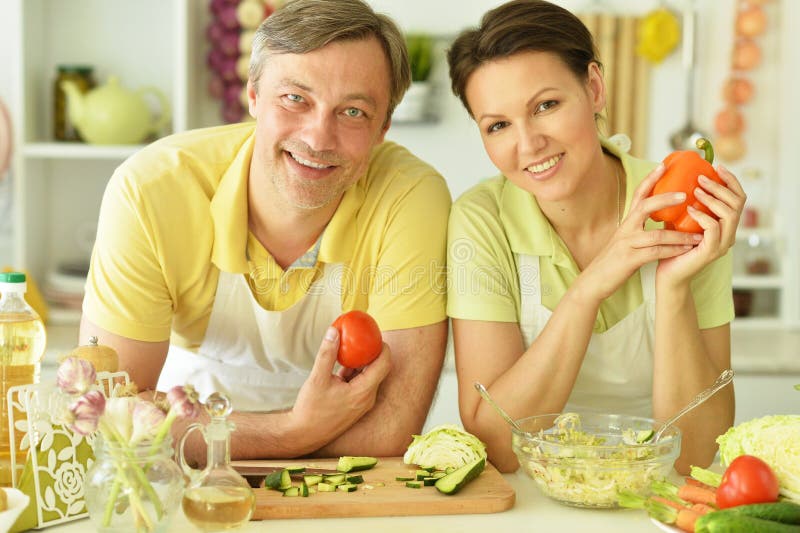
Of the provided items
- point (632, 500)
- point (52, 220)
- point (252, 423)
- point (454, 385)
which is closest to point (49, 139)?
point (52, 220)

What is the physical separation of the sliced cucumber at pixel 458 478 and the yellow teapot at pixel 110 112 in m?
2.15

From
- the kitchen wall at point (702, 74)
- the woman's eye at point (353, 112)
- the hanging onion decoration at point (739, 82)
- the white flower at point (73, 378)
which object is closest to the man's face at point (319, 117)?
the woman's eye at point (353, 112)

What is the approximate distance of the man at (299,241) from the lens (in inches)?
68.8

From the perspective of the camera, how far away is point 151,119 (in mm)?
3375

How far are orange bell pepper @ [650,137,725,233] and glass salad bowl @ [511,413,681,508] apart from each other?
368 millimetres

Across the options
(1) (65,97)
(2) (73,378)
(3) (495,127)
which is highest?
(1) (65,97)

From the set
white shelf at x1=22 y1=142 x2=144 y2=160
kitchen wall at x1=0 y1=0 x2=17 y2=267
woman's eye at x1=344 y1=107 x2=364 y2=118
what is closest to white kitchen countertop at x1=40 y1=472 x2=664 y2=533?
woman's eye at x1=344 y1=107 x2=364 y2=118

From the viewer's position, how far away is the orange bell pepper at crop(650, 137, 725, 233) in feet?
5.31

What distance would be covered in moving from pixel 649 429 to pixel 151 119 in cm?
232

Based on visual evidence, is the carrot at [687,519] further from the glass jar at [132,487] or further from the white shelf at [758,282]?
the white shelf at [758,282]

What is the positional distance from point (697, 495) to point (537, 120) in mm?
730

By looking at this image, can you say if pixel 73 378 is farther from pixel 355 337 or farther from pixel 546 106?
pixel 546 106

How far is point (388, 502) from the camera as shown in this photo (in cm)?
136

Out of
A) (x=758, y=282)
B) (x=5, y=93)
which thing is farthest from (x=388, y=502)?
(x=5, y=93)
